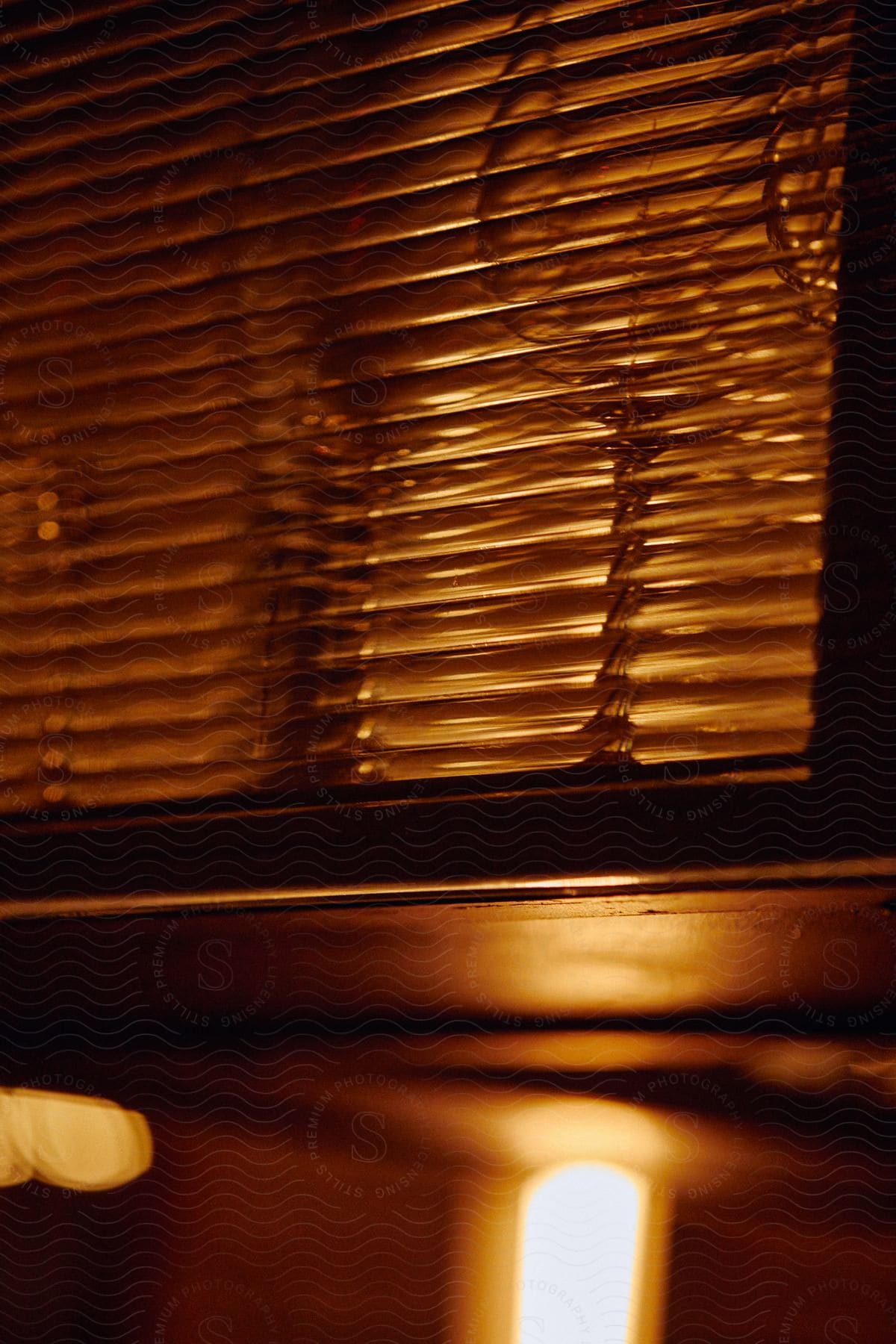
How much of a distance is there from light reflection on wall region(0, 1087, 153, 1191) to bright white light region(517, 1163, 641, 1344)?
445 mm

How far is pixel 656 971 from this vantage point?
1.05m

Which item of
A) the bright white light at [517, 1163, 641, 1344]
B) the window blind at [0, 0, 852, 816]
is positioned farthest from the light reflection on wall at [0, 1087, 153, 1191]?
the bright white light at [517, 1163, 641, 1344]

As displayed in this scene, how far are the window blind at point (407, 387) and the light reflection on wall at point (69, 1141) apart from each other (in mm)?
345

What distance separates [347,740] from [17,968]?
51 cm

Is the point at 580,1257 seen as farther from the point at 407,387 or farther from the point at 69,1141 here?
the point at 407,387

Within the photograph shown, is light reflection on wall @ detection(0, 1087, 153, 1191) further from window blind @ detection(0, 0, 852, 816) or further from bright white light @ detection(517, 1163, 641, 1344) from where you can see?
bright white light @ detection(517, 1163, 641, 1344)

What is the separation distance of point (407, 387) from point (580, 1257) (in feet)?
3.03

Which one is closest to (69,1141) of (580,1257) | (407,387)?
(580,1257)

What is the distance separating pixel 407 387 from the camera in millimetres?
1242

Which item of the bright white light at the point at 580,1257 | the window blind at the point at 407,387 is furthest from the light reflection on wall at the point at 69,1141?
the bright white light at the point at 580,1257

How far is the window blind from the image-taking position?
3.61 ft

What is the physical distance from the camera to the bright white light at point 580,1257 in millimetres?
977

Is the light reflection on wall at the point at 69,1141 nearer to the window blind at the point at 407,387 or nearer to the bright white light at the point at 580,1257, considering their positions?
the window blind at the point at 407,387

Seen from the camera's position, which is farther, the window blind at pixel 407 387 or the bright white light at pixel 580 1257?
the window blind at pixel 407 387
